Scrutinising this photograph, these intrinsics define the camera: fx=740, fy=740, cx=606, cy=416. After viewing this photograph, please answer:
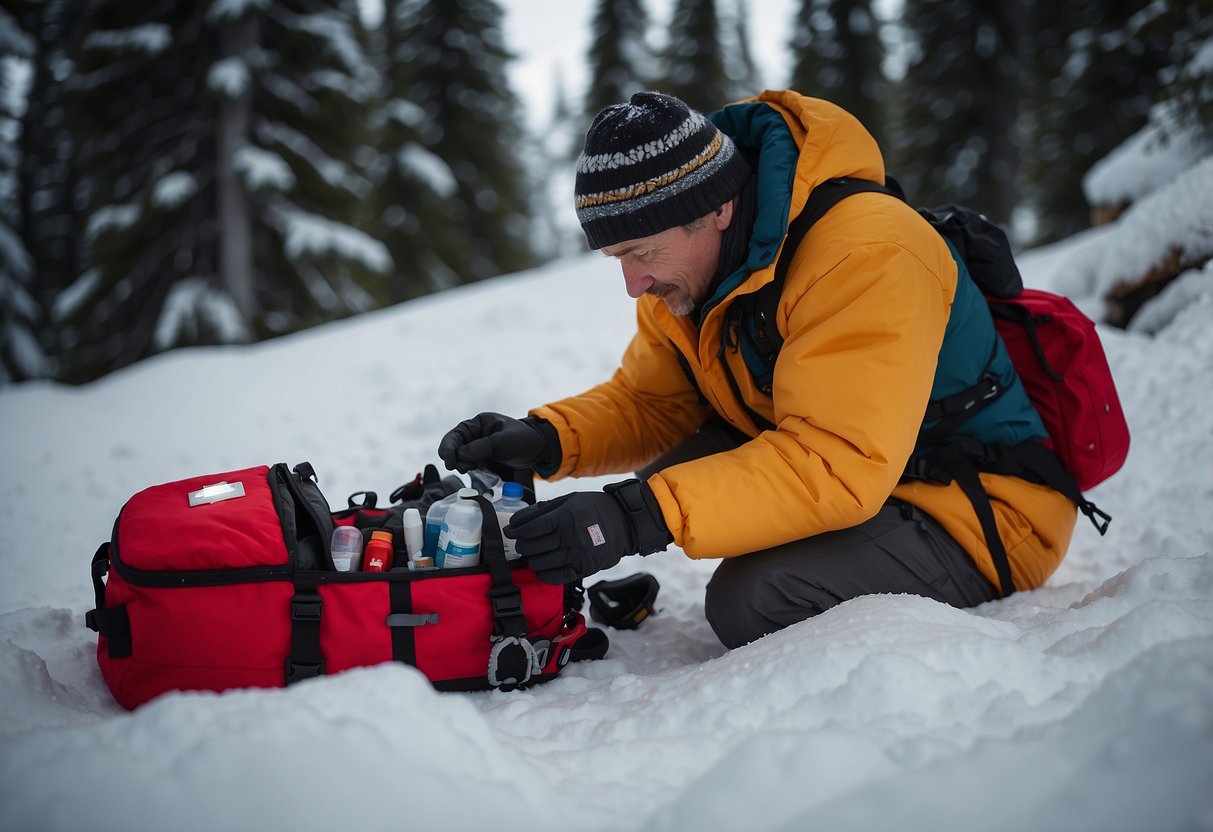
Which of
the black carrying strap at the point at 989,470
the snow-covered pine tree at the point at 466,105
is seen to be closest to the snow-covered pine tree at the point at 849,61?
the snow-covered pine tree at the point at 466,105

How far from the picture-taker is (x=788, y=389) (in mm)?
2000

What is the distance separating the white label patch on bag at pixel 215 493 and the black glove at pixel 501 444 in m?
0.61

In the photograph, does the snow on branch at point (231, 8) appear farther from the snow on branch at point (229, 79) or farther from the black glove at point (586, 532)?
the black glove at point (586, 532)

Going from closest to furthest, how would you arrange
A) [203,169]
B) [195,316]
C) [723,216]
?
[723,216], [195,316], [203,169]

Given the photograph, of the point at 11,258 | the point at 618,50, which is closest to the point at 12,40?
the point at 11,258

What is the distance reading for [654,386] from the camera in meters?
2.89

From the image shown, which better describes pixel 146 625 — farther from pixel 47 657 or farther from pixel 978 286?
pixel 978 286

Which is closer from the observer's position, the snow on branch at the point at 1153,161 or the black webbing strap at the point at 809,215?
the black webbing strap at the point at 809,215

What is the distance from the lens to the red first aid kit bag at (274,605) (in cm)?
185

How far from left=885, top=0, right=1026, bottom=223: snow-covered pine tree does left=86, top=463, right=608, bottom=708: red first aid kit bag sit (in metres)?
15.7

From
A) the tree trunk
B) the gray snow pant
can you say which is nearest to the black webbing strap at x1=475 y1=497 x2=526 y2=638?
the gray snow pant

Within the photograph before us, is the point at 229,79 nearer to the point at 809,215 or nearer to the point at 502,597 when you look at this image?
the point at 809,215

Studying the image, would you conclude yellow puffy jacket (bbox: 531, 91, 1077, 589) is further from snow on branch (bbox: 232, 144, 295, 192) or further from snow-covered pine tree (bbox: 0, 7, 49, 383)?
snow-covered pine tree (bbox: 0, 7, 49, 383)

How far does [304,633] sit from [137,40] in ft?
35.2
